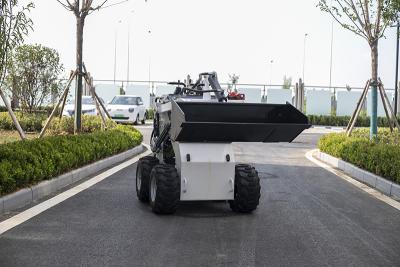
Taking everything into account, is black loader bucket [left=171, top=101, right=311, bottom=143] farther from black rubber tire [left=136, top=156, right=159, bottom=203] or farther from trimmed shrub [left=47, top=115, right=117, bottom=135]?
trimmed shrub [left=47, top=115, right=117, bottom=135]

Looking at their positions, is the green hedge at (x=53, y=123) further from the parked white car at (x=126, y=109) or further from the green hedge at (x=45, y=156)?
the parked white car at (x=126, y=109)

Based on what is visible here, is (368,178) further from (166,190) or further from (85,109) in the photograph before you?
(85,109)

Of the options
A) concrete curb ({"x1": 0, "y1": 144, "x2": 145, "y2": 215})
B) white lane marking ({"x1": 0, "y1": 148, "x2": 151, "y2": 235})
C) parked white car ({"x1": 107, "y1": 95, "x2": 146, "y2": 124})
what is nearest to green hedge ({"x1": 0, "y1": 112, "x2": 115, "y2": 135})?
concrete curb ({"x1": 0, "y1": 144, "x2": 145, "y2": 215})

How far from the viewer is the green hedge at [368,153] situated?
10740 millimetres

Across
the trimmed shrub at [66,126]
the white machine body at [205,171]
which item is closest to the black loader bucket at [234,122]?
the white machine body at [205,171]

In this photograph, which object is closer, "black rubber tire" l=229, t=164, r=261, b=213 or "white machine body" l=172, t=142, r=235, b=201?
"white machine body" l=172, t=142, r=235, b=201

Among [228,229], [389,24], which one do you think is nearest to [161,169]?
[228,229]

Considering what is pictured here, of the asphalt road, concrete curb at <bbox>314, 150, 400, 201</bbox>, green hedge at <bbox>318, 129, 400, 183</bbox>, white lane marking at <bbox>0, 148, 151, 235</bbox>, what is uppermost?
green hedge at <bbox>318, 129, 400, 183</bbox>

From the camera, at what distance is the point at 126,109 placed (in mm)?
32062

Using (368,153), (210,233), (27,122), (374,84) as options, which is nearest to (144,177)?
(210,233)

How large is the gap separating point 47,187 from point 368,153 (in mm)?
6533

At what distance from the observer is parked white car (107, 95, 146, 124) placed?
3181 cm

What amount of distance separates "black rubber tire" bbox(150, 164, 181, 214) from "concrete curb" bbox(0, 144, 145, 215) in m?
1.84

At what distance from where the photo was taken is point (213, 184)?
7.96 meters
